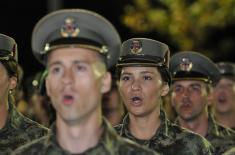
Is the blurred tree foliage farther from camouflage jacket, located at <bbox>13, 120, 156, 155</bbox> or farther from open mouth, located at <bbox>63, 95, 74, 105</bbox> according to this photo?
open mouth, located at <bbox>63, 95, 74, 105</bbox>

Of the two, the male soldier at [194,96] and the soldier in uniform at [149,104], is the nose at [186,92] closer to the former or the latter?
the male soldier at [194,96]

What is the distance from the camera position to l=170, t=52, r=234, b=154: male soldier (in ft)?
38.3

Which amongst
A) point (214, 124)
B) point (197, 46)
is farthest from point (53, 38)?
point (197, 46)

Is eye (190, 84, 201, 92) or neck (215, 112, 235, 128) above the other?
eye (190, 84, 201, 92)

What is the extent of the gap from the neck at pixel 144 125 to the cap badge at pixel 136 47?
0.65 meters

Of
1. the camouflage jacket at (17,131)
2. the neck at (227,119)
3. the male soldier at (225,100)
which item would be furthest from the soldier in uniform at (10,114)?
the neck at (227,119)

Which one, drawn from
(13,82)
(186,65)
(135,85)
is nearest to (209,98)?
(186,65)

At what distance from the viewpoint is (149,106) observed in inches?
376

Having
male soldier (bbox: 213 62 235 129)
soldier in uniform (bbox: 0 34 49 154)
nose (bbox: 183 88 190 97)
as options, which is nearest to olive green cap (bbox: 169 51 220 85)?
nose (bbox: 183 88 190 97)

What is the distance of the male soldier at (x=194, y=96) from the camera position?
11672 mm

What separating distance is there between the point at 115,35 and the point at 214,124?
208 inches

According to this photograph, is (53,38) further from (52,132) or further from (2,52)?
(2,52)

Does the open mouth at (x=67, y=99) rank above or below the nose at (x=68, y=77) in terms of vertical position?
below

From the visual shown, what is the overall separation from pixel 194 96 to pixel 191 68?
1.17 ft
